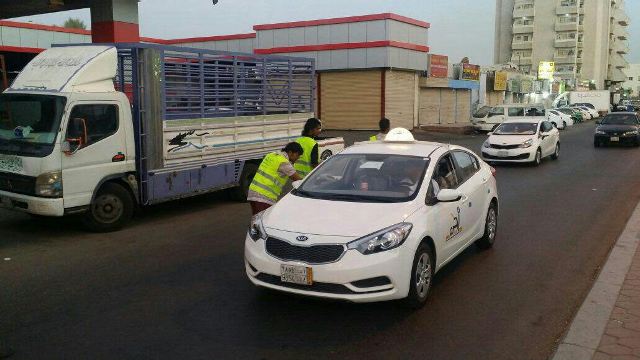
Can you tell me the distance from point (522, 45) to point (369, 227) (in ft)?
362

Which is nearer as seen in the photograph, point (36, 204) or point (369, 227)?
point (369, 227)

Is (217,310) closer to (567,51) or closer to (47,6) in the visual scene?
(47,6)

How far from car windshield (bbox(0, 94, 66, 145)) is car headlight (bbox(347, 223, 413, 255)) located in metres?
5.33

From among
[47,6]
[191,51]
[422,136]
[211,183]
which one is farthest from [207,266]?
[422,136]

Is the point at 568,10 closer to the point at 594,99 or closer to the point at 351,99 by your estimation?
the point at 594,99

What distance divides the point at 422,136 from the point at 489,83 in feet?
67.8

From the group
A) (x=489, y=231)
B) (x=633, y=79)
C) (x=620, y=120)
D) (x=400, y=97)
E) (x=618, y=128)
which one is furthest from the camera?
(x=633, y=79)

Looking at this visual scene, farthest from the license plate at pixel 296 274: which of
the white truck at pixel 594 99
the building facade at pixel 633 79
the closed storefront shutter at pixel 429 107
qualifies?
the building facade at pixel 633 79

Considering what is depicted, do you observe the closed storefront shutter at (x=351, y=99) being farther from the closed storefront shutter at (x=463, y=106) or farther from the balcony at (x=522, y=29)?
the balcony at (x=522, y=29)

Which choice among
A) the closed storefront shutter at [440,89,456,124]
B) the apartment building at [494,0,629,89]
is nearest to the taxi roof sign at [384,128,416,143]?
the closed storefront shutter at [440,89,456,124]

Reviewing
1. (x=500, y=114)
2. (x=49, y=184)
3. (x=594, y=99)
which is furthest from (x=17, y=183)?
(x=594, y=99)

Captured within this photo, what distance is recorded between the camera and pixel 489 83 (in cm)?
5069

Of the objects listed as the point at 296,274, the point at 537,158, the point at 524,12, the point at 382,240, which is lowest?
the point at 537,158

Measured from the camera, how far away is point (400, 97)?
3512 centimetres
